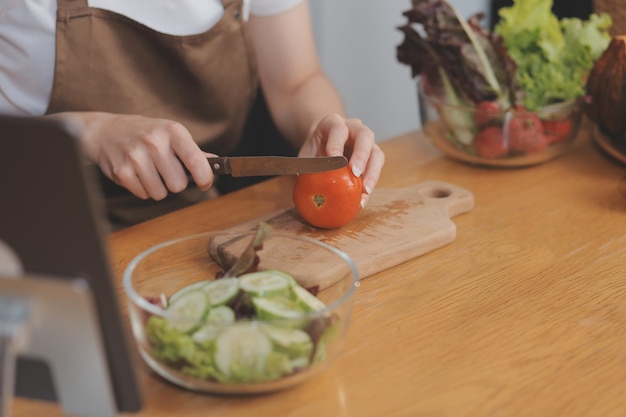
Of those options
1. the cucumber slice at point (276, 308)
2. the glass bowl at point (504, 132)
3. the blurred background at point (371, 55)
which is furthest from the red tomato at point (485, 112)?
the blurred background at point (371, 55)

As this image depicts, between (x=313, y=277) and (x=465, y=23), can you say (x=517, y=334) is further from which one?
(x=465, y=23)

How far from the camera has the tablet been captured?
0.57m

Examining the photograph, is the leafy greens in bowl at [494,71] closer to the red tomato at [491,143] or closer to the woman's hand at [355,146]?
the red tomato at [491,143]

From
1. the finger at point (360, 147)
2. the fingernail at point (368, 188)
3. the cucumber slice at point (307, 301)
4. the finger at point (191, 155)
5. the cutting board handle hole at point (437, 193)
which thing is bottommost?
the cutting board handle hole at point (437, 193)

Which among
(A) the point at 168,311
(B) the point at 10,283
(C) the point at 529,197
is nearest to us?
(B) the point at 10,283

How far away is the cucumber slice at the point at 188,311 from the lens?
0.77 m

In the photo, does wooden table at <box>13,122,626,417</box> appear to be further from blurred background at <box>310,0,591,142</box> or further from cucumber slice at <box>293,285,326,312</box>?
blurred background at <box>310,0,591,142</box>

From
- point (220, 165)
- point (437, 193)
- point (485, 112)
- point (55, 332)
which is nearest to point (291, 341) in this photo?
point (55, 332)

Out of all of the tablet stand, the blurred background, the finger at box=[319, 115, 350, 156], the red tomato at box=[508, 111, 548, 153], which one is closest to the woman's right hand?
the finger at box=[319, 115, 350, 156]

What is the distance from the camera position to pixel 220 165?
45.4 inches

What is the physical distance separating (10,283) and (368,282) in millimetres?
565

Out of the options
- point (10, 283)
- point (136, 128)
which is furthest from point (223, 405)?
point (136, 128)

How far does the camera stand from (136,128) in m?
1.17

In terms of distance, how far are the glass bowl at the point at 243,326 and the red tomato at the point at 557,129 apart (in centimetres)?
68
